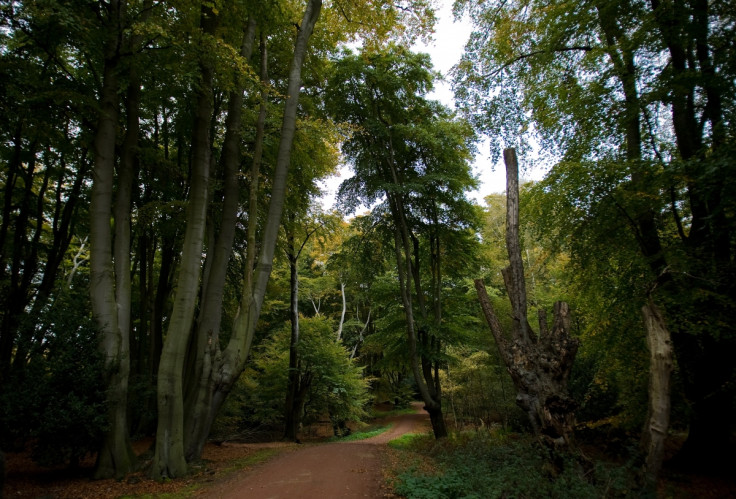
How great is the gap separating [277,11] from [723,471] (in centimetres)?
1356

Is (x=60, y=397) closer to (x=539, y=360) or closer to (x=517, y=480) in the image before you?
(x=517, y=480)

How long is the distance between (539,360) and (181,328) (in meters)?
6.29

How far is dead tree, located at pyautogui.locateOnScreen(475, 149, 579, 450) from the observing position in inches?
207

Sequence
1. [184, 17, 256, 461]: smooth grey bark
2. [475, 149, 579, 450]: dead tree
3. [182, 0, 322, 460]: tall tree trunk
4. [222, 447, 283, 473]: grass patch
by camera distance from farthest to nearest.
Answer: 1. [222, 447, 283, 473]: grass patch
2. [184, 17, 256, 461]: smooth grey bark
3. [182, 0, 322, 460]: tall tree trunk
4. [475, 149, 579, 450]: dead tree

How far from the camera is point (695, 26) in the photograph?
231 inches

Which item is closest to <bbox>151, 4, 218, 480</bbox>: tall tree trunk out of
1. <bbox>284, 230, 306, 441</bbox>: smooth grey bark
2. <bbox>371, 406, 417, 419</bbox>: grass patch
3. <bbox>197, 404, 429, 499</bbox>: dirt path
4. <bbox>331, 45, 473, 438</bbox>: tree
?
<bbox>197, 404, 429, 499</bbox>: dirt path

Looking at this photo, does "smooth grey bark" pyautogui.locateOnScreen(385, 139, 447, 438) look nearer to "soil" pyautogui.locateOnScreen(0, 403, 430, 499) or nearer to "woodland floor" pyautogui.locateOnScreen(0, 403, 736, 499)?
"woodland floor" pyautogui.locateOnScreen(0, 403, 736, 499)

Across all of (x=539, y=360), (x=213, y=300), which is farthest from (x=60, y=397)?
(x=539, y=360)

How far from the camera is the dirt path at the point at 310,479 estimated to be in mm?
5297

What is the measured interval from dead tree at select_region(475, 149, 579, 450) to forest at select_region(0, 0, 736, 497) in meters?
0.04

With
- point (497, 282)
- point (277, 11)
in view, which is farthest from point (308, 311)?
point (277, 11)

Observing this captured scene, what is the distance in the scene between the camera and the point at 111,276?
6781 millimetres

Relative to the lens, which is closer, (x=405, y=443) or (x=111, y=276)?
(x=111, y=276)

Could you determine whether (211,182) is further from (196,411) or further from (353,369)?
(353,369)
